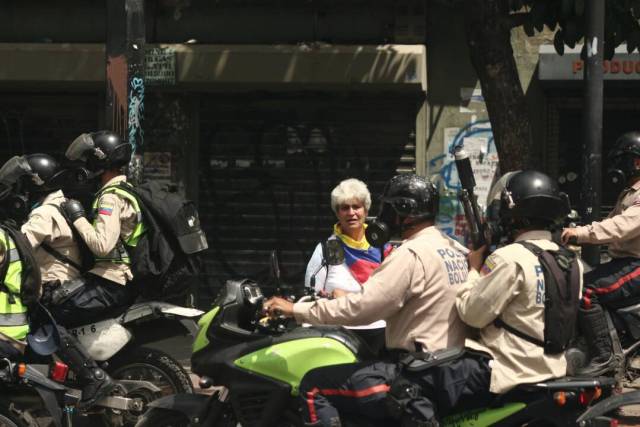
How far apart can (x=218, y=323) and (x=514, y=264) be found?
134cm

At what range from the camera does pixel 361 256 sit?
600 centimetres

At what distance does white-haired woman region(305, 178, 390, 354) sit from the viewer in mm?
5672

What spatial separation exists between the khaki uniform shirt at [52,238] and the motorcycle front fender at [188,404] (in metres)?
1.39

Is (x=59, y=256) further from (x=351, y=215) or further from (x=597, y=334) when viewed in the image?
(x=597, y=334)

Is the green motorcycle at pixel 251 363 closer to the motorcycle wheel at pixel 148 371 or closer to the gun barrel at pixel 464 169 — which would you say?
the gun barrel at pixel 464 169

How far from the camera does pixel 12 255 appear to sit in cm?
534

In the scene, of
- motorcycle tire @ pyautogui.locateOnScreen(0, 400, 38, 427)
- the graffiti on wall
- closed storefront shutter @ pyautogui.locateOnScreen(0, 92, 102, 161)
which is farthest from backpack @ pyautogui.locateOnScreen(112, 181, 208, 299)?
closed storefront shutter @ pyautogui.locateOnScreen(0, 92, 102, 161)

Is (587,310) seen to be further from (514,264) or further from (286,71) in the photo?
(286,71)

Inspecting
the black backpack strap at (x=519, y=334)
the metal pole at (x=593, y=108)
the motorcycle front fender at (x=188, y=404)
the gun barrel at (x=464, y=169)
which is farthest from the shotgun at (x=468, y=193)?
the metal pole at (x=593, y=108)

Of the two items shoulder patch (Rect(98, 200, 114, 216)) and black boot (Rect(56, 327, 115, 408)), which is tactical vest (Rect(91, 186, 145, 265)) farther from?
black boot (Rect(56, 327, 115, 408))

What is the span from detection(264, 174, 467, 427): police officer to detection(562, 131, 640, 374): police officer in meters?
1.86

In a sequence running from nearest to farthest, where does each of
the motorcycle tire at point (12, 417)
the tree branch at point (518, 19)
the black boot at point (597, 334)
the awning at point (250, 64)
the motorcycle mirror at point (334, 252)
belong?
1. the motorcycle mirror at point (334, 252)
2. the motorcycle tire at point (12, 417)
3. the black boot at point (597, 334)
4. the tree branch at point (518, 19)
5. the awning at point (250, 64)

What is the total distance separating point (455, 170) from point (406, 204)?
663 cm

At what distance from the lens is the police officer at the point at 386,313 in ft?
14.3
